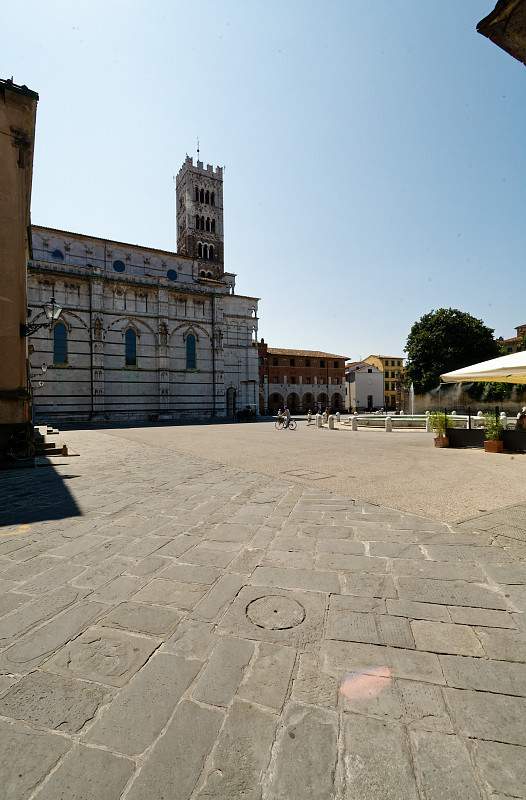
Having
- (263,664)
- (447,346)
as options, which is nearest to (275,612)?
(263,664)

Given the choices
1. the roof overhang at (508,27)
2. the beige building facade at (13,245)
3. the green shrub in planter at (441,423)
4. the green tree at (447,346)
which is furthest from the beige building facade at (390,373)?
the roof overhang at (508,27)

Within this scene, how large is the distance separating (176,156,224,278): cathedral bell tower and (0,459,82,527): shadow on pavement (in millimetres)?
44512

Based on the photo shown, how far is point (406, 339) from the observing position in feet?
145

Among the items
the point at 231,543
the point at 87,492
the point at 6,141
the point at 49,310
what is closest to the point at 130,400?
the point at 49,310

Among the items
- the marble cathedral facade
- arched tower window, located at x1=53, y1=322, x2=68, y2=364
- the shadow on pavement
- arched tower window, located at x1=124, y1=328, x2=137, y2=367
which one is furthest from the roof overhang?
arched tower window, located at x1=124, y1=328, x2=137, y2=367

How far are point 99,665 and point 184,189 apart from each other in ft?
190

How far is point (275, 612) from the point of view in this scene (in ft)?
8.52

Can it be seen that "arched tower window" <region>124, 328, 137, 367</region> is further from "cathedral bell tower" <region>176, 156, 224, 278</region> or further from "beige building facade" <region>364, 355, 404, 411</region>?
"beige building facade" <region>364, 355, 404, 411</region>

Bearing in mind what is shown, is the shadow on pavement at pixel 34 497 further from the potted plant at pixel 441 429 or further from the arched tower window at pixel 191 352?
the arched tower window at pixel 191 352

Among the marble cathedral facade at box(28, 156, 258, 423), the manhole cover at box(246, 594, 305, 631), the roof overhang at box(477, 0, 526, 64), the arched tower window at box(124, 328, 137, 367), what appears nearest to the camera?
the manhole cover at box(246, 594, 305, 631)

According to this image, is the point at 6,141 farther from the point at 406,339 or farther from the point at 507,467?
the point at 406,339

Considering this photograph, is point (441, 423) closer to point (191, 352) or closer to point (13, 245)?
point (13, 245)

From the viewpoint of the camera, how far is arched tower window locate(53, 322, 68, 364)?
30703 mm

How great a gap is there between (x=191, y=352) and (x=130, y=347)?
19.1 feet
